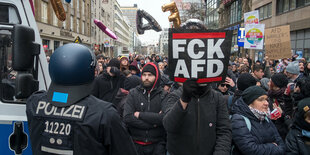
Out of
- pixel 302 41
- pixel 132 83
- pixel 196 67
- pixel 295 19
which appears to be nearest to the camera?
pixel 196 67

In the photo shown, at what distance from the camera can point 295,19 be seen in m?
20.6

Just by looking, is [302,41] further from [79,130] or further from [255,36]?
[79,130]

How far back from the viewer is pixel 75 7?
34.1 m

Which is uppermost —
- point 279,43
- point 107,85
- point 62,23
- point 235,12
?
point 235,12

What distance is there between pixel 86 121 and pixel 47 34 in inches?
1072

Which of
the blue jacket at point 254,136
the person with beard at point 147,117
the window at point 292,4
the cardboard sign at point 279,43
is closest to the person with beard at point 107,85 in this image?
the person with beard at point 147,117

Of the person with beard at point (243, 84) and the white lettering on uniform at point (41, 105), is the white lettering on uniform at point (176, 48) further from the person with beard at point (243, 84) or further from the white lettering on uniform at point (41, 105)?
the person with beard at point (243, 84)

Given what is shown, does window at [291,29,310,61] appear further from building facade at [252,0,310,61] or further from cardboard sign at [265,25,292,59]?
cardboard sign at [265,25,292,59]

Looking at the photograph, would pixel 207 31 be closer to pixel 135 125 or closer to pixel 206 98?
pixel 206 98

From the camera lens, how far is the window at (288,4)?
64.2 ft

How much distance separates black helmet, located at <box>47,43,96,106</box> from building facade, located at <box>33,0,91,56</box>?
16873 millimetres

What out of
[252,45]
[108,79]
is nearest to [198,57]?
[108,79]

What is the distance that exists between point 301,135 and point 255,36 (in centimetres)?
914

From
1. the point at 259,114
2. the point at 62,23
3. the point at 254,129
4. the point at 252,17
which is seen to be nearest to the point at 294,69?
the point at 259,114
